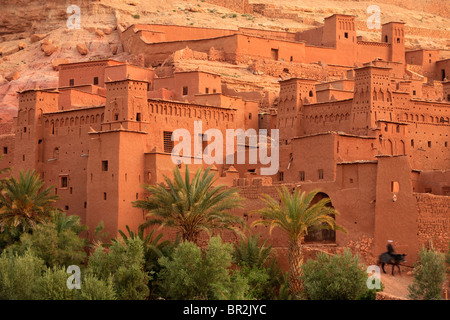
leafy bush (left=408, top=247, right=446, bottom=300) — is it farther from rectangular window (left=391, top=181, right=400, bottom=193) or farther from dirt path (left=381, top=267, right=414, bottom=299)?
rectangular window (left=391, top=181, right=400, bottom=193)

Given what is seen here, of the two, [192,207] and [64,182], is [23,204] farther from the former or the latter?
[192,207]

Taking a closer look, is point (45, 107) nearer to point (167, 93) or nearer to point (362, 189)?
point (167, 93)

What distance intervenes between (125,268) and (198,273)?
238cm

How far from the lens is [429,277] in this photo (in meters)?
34.1

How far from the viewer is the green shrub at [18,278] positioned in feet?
113

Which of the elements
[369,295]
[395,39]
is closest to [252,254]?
[369,295]

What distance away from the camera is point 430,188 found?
4188 centimetres

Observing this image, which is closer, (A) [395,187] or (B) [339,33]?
(A) [395,187]

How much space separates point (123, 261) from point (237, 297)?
15.2ft

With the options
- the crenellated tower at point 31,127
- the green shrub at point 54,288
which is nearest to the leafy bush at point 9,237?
the crenellated tower at point 31,127

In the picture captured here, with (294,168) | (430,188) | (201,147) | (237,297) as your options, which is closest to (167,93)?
(201,147)

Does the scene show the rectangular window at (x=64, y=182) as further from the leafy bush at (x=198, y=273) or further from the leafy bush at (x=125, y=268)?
the leafy bush at (x=198, y=273)

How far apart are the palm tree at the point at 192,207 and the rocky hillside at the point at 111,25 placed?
17.7 meters

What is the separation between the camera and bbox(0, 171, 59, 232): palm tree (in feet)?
135
